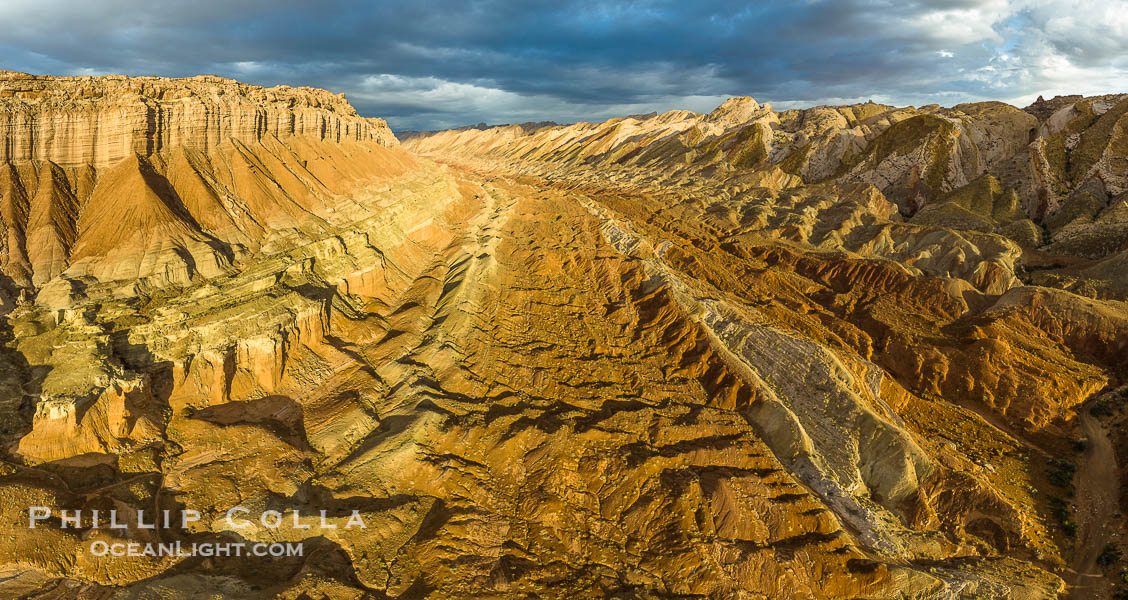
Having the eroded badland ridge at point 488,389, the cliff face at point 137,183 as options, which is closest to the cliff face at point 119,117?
the cliff face at point 137,183

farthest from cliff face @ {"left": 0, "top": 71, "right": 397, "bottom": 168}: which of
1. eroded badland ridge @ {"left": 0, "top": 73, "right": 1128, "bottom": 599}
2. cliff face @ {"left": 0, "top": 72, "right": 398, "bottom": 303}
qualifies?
eroded badland ridge @ {"left": 0, "top": 73, "right": 1128, "bottom": 599}

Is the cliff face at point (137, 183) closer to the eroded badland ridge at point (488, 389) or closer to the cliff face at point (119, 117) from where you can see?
the cliff face at point (119, 117)

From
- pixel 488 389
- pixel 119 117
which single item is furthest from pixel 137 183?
pixel 488 389

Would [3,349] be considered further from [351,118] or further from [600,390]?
[351,118]

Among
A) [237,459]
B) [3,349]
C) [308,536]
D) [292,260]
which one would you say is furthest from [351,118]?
[308,536]

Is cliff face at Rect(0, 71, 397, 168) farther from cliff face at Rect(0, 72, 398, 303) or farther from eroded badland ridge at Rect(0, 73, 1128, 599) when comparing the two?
eroded badland ridge at Rect(0, 73, 1128, 599)

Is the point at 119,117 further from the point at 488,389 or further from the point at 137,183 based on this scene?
the point at 488,389
